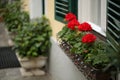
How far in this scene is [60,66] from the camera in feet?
20.3

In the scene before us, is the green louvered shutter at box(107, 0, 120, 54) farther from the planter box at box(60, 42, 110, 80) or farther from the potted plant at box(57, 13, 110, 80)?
the planter box at box(60, 42, 110, 80)

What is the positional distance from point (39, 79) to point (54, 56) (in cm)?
52

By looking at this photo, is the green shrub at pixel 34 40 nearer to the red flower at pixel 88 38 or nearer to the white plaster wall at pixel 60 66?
the white plaster wall at pixel 60 66

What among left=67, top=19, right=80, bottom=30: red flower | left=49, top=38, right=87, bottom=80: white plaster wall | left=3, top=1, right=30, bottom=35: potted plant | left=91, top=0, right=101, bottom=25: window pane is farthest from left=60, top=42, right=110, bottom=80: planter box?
left=3, top=1, right=30, bottom=35: potted plant

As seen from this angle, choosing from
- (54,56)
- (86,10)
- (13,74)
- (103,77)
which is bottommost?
(13,74)

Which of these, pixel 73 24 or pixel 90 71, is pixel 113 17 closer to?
pixel 90 71

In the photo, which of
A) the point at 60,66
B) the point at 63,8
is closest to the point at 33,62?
the point at 60,66

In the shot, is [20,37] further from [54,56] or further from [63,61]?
[63,61]

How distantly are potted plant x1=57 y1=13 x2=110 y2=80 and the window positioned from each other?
0.49 meters

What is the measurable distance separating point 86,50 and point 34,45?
2828mm

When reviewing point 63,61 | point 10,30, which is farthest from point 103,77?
point 10,30

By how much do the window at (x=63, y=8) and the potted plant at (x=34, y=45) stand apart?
732 millimetres

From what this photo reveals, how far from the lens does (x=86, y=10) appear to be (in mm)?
5227

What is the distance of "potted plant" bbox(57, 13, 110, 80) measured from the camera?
3691 mm
